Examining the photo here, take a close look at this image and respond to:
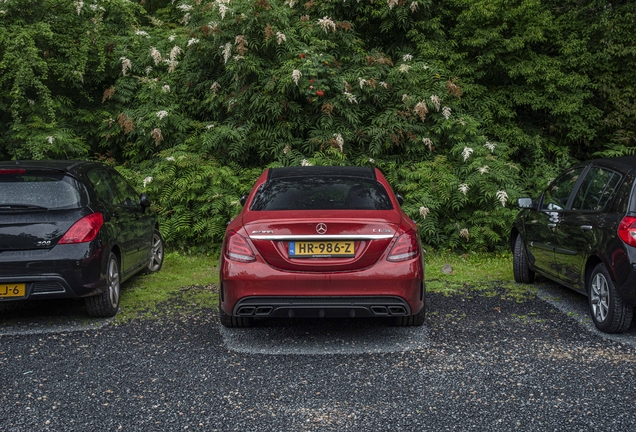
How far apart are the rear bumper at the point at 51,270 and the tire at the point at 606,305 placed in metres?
4.74

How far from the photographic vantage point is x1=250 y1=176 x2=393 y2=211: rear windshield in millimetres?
5887

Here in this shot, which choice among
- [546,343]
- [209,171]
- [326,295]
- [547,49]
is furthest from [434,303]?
[547,49]

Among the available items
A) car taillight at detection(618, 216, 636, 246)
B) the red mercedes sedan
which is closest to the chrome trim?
the red mercedes sedan

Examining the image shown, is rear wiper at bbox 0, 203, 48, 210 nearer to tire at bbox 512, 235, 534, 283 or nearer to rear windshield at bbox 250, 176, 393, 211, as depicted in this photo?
rear windshield at bbox 250, 176, 393, 211

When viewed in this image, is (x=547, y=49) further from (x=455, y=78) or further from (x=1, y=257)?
(x=1, y=257)

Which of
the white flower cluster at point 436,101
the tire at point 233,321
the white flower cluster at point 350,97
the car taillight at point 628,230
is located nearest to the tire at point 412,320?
the tire at point 233,321

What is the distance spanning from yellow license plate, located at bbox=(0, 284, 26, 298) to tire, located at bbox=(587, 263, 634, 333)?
5.28 meters

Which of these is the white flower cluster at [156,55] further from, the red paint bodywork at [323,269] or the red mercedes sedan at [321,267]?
the red paint bodywork at [323,269]

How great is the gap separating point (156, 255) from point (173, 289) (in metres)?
1.31

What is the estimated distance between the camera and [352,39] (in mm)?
13336

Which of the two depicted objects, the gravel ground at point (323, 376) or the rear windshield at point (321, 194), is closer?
the gravel ground at point (323, 376)

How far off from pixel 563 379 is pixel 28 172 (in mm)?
5146

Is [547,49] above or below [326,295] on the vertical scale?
above

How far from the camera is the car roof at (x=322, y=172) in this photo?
20.9 feet
